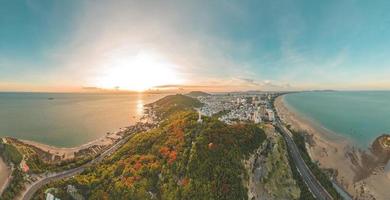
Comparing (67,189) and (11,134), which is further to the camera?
(11,134)

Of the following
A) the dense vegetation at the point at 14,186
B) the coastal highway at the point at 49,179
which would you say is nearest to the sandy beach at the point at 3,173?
the dense vegetation at the point at 14,186

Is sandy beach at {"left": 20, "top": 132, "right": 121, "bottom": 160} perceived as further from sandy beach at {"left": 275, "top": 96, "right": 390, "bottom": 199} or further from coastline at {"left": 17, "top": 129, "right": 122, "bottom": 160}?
sandy beach at {"left": 275, "top": 96, "right": 390, "bottom": 199}

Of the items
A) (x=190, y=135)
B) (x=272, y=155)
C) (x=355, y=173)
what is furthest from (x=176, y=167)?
(x=355, y=173)

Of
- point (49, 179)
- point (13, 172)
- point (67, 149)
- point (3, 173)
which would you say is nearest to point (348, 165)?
point (49, 179)

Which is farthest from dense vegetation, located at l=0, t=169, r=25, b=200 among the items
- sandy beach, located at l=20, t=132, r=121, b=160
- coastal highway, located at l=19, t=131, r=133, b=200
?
sandy beach, located at l=20, t=132, r=121, b=160

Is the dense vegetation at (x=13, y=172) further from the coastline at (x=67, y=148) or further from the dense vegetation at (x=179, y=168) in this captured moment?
the coastline at (x=67, y=148)

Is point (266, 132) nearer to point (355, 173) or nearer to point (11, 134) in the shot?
point (355, 173)
